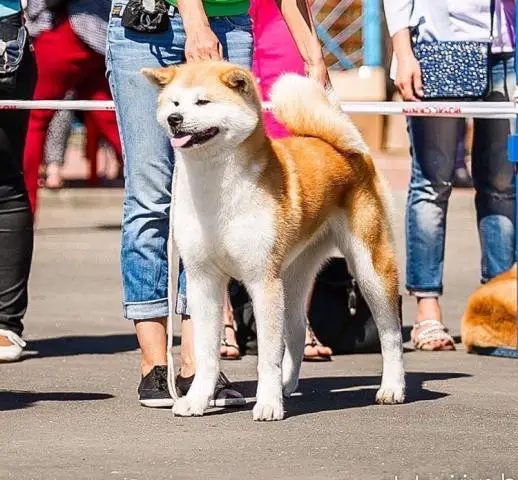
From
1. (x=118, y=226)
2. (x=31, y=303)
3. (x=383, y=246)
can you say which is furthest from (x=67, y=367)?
(x=118, y=226)

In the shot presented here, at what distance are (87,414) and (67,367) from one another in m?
1.23

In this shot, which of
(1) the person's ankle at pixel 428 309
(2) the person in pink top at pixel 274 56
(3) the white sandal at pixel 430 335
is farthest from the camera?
(1) the person's ankle at pixel 428 309

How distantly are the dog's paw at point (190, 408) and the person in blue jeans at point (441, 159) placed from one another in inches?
85.0

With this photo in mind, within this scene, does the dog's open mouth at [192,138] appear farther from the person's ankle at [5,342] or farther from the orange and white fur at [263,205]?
the person's ankle at [5,342]

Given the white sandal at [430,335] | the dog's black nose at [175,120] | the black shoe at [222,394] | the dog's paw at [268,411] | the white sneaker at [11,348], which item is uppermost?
the dog's black nose at [175,120]

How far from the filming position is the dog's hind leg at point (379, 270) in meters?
5.72

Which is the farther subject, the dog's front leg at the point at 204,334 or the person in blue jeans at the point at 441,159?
the person in blue jeans at the point at 441,159

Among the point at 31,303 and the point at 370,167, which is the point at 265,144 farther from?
the point at 31,303

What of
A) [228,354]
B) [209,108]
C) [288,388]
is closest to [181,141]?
[209,108]

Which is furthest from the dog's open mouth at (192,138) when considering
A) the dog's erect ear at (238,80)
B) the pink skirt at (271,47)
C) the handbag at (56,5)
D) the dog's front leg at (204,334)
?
the handbag at (56,5)

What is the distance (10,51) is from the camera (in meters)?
6.65

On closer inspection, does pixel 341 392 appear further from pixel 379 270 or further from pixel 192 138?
pixel 192 138

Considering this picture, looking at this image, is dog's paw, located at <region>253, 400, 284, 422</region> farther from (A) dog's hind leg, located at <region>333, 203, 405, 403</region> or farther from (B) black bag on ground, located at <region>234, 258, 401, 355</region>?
(B) black bag on ground, located at <region>234, 258, 401, 355</region>

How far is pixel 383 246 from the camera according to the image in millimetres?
5809
